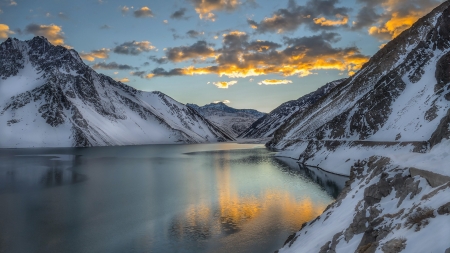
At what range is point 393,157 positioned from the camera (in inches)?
738

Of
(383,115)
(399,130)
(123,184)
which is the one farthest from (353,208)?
(383,115)

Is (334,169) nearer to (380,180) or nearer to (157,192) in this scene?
(157,192)

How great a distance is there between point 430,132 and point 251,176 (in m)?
34.0

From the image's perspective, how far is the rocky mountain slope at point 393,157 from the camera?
1090 centimetres

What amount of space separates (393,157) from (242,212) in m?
19.5

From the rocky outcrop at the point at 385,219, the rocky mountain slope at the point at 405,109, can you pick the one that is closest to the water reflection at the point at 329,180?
the rocky mountain slope at the point at 405,109

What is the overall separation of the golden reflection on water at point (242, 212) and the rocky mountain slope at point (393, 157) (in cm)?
838

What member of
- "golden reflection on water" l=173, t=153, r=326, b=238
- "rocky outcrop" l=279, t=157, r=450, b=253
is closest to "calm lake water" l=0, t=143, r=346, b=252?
"golden reflection on water" l=173, t=153, r=326, b=238

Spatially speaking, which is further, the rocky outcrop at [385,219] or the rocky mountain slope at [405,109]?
the rocky mountain slope at [405,109]

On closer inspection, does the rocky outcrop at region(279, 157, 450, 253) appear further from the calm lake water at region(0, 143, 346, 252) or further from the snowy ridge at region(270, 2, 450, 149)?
the snowy ridge at region(270, 2, 450, 149)

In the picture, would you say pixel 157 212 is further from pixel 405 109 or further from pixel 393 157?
pixel 405 109

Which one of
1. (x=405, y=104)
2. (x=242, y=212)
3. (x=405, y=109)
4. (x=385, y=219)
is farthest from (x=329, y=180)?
(x=385, y=219)

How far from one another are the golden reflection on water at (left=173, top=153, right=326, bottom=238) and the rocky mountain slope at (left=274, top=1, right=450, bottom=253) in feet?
27.5

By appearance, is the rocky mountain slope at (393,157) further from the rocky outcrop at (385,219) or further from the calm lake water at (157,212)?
the calm lake water at (157,212)
